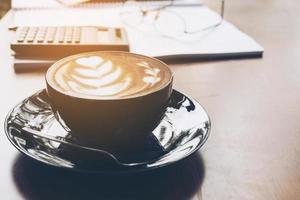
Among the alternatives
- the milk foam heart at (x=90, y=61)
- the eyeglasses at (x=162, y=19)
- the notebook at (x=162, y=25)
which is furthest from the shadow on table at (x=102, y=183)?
the eyeglasses at (x=162, y=19)

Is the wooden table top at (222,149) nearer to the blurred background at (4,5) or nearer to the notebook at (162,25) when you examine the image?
the notebook at (162,25)

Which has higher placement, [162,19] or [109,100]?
[109,100]

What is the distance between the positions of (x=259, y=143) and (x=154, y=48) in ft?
0.90

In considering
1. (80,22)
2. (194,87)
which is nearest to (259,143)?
(194,87)

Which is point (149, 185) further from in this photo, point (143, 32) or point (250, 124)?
point (143, 32)

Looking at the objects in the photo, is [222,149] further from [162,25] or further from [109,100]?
[162,25]

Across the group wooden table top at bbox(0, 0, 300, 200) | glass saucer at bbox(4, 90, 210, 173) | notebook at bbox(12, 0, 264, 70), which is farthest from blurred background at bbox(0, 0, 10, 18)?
glass saucer at bbox(4, 90, 210, 173)

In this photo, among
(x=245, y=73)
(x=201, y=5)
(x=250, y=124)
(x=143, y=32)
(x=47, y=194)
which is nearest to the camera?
(x=47, y=194)

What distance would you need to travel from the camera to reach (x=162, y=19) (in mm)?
818

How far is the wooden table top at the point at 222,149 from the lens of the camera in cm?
35

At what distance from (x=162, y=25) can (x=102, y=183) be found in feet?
1.56

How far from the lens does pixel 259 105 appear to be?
1.66 feet

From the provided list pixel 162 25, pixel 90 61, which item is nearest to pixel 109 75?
pixel 90 61

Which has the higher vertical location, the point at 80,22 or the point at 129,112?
the point at 129,112
